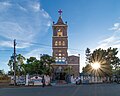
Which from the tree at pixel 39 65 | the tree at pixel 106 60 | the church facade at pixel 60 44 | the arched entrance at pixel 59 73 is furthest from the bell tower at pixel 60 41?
the tree at pixel 106 60

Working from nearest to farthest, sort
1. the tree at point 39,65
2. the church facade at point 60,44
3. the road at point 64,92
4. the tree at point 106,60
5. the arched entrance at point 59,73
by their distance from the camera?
the road at point 64,92 < the tree at point 39,65 < the tree at point 106,60 < the arched entrance at point 59,73 < the church facade at point 60,44

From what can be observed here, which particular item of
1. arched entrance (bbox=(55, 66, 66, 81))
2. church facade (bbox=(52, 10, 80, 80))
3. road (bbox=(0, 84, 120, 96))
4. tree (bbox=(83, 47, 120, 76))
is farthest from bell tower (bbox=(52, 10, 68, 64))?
road (bbox=(0, 84, 120, 96))

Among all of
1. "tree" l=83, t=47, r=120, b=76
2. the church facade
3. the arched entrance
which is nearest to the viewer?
"tree" l=83, t=47, r=120, b=76

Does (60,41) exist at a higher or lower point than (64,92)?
higher

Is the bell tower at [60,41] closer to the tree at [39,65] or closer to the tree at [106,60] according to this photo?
the tree at [39,65]

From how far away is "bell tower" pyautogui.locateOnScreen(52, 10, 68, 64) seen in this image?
94312mm

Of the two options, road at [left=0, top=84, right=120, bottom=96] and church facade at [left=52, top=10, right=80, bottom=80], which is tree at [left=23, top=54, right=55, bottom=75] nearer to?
church facade at [left=52, top=10, right=80, bottom=80]

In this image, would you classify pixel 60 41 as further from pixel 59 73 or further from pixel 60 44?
pixel 59 73

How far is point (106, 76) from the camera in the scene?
7844 cm

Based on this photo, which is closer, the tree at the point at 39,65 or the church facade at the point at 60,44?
the tree at the point at 39,65

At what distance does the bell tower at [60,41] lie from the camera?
309 ft

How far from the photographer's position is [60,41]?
310 ft

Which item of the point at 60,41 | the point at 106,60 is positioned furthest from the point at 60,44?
the point at 106,60

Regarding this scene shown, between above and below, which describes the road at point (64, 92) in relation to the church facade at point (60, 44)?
below
